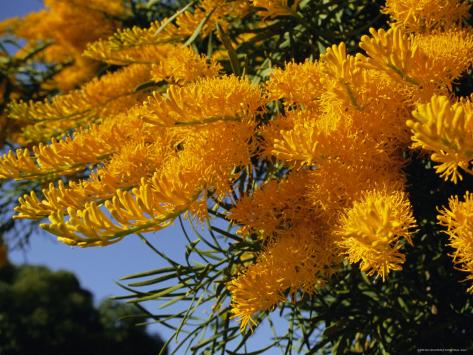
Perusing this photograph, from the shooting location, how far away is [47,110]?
119cm

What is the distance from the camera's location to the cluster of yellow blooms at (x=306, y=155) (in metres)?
0.61

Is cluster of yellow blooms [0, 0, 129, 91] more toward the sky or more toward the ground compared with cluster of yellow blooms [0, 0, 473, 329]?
more toward the sky

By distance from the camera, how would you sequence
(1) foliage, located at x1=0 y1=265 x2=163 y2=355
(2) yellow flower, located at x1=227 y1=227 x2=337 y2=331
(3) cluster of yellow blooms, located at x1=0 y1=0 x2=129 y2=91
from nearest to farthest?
(2) yellow flower, located at x1=227 y1=227 x2=337 y2=331 < (3) cluster of yellow blooms, located at x1=0 y1=0 x2=129 y2=91 < (1) foliage, located at x1=0 y1=265 x2=163 y2=355

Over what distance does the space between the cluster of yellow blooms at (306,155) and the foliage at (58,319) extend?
251 inches

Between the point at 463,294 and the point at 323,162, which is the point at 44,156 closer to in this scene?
the point at 323,162

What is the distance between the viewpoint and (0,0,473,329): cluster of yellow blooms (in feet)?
2.02

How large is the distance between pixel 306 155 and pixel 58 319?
25.8 ft

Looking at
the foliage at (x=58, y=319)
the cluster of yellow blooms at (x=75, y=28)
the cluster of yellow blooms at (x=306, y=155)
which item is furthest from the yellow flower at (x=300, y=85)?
the foliage at (x=58, y=319)

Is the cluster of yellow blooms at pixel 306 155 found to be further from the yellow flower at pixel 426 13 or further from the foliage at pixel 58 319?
the foliage at pixel 58 319

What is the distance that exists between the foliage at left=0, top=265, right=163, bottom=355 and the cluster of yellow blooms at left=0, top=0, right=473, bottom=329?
6.36 meters

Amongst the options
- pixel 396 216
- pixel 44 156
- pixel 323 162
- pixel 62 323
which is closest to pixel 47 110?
pixel 44 156

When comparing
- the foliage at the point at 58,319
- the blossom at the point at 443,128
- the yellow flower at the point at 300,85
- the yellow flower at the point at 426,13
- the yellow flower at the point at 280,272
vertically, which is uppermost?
the foliage at the point at 58,319

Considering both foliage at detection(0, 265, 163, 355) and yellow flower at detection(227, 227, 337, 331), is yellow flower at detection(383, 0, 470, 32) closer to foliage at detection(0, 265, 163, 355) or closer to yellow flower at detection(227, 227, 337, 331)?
yellow flower at detection(227, 227, 337, 331)

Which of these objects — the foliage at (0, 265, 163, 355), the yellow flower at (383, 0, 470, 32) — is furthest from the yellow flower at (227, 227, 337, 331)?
the foliage at (0, 265, 163, 355)
